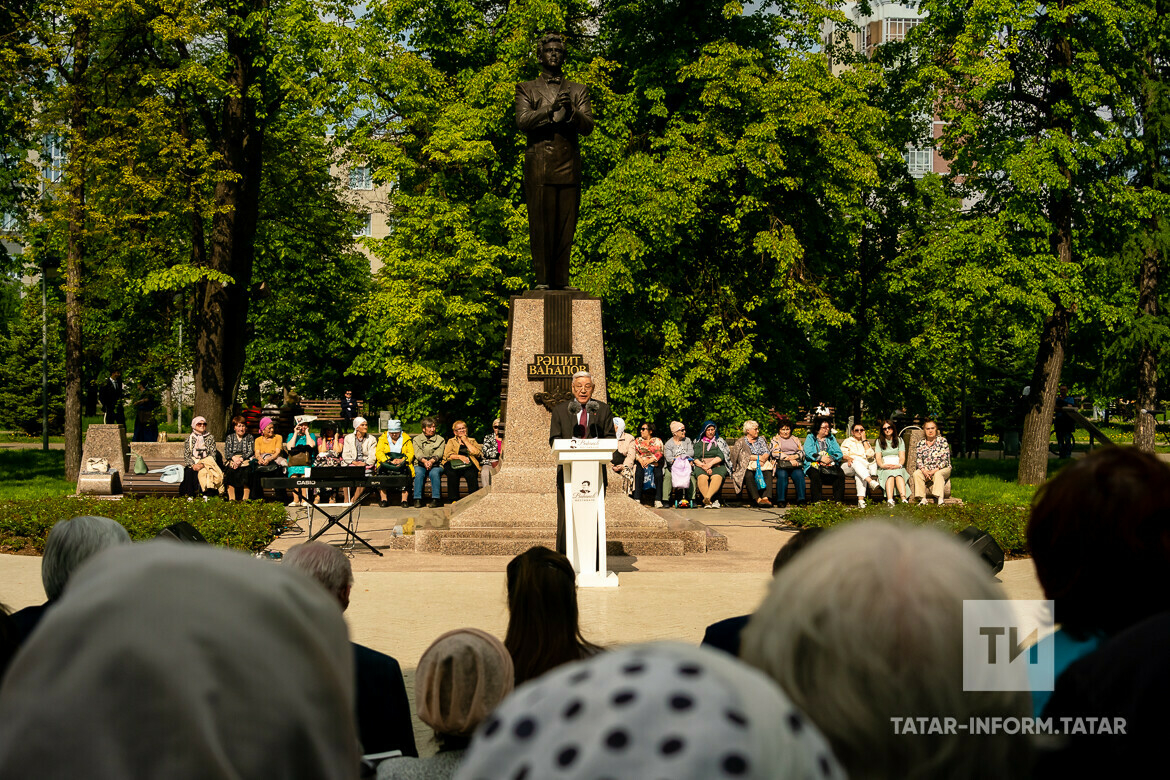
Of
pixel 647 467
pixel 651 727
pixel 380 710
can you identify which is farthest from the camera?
pixel 647 467

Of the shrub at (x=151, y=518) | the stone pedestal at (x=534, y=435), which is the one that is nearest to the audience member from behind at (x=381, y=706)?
the shrub at (x=151, y=518)

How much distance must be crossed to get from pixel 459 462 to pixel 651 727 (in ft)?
60.9

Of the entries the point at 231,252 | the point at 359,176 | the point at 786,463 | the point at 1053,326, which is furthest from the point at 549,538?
the point at 359,176

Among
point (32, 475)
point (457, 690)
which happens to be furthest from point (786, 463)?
point (457, 690)

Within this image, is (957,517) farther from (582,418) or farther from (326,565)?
(326,565)

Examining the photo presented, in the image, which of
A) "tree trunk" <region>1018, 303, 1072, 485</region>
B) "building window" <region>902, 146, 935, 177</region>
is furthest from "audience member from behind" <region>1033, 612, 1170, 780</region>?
"building window" <region>902, 146, 935, 177</region>

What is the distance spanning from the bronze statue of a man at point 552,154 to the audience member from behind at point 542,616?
35.8 feet

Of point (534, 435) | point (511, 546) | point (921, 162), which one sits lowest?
point (511, 546)

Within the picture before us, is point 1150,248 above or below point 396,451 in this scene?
above

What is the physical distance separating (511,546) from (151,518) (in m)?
4.14

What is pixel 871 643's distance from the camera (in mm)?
1601

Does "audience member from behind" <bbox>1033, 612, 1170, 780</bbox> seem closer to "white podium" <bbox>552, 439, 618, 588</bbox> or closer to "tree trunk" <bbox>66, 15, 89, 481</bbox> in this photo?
"white podium" <bbox>552, 439, 618, 588</bbox>

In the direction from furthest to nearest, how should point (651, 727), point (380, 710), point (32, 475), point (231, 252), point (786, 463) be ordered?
1. point (231, 252)
2. point (32, 475)
3. point (786, 463)
4. point (380, 710)
5. point (651, 727)

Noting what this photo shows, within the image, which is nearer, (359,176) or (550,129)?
(550,129)
